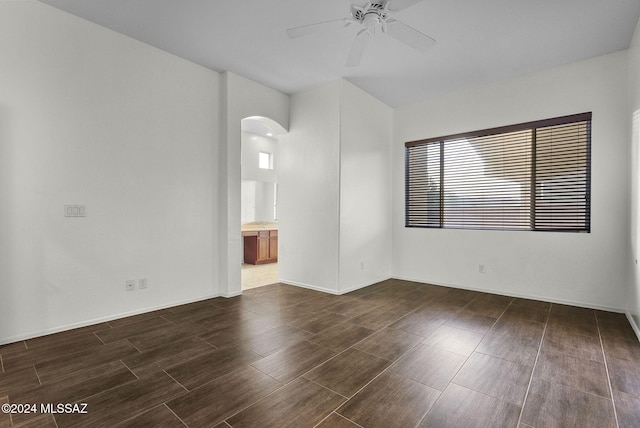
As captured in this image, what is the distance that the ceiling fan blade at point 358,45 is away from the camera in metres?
2.74

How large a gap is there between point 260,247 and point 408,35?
16.9 ft

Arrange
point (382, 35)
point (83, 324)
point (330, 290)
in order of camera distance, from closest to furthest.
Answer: point (83, 324), point (382, 35), point (330, 290)

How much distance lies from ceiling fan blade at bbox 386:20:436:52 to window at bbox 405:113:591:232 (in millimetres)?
2313

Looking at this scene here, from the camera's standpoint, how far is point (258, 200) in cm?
772

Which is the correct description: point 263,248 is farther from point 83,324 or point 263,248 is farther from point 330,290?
point 83,324

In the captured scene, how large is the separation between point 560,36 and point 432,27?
1.39 meters

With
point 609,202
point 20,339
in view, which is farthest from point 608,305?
point 20,339

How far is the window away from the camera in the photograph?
385 cm

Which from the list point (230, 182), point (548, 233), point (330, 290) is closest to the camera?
point (548, 233)

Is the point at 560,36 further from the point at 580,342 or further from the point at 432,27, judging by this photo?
the point at 580,342

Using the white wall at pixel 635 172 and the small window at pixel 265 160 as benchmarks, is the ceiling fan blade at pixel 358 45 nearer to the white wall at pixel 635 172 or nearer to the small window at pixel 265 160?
the white wall at pixel 635 172

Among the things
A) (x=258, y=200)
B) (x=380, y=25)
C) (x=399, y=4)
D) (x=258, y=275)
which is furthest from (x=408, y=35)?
(x=258, y=200)

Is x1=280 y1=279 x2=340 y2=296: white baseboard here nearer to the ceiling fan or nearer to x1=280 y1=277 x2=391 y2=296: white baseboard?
x1=280 y1=277 x2=391 y2=296: white baseboard

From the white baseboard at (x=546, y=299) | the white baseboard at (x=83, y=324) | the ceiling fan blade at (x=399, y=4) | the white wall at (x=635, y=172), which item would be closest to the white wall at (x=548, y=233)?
the white baseboard at (x=546, y=299)
